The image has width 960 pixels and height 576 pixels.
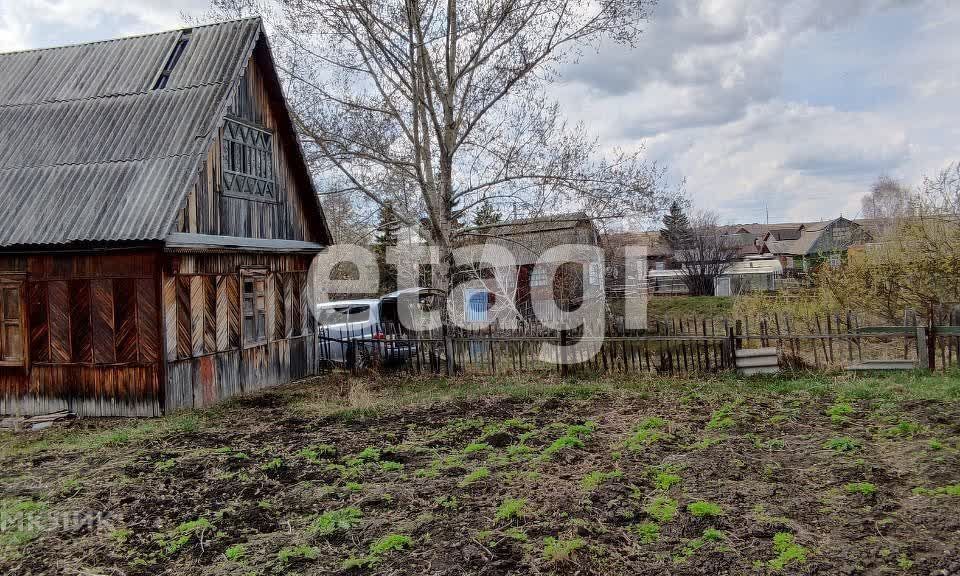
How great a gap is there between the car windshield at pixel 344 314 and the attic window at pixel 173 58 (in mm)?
7128

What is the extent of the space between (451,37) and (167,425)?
1076cm

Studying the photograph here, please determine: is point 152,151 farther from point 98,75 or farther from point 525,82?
point 525,82

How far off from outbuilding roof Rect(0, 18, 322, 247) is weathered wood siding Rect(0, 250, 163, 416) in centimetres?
65

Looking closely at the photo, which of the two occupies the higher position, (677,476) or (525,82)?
(525,82)

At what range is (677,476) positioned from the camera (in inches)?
253

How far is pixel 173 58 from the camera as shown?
43.8 ft

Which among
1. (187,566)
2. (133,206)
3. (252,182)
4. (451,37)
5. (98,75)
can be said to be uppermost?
(451,37)

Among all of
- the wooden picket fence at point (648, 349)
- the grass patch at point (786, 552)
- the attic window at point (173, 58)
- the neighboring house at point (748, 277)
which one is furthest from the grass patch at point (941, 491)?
the neighboring house at point (748, 277)

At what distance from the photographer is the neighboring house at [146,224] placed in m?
10.5

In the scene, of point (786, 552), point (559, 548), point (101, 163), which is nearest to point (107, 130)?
point (101, 163)

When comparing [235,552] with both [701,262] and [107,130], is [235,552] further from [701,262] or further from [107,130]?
[701,262]

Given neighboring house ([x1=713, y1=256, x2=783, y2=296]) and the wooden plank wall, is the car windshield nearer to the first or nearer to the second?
the wooden plank wall

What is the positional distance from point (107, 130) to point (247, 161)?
2553 mm

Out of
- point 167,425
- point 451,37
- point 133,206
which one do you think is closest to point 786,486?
point 167,425
